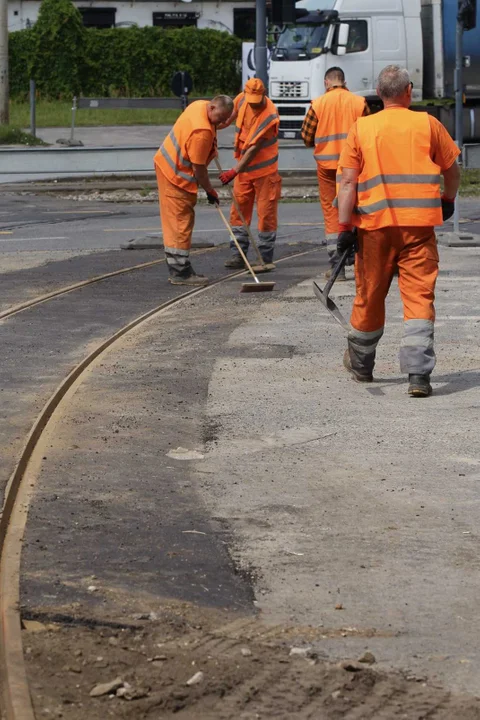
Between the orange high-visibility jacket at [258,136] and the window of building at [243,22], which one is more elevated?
the window of building at [243,22]

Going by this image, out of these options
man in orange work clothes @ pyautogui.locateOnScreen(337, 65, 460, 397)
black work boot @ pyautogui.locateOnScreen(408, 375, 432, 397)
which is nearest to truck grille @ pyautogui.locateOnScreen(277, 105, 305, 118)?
man in orange work clothes @ pyautogui.locateOnScreen(337, 65, 460, 397)

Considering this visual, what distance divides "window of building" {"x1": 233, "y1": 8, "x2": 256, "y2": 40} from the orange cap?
4198cm

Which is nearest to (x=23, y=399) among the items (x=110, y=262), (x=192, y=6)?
(x=110, y=262)

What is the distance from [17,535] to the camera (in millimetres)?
5219

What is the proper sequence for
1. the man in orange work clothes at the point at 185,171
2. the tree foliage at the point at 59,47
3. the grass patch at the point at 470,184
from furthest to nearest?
1. the tree foliage at the point at 59,47
2. the grass patch at the point at 470,184
3. the man in orange work clothes at the point at 185,171

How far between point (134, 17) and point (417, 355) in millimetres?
48763

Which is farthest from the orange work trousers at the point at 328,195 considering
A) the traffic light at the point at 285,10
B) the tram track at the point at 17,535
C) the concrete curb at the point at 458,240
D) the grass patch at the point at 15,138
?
the grass patch at the point at 15,138

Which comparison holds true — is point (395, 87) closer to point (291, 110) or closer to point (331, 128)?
point (331, 128)

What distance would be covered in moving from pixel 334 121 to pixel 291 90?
17.3 m

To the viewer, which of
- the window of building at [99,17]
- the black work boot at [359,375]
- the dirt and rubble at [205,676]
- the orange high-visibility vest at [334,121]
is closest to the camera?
the dirt and rubble at [205,676]

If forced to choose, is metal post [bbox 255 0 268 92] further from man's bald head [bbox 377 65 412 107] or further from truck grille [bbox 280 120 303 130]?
man's bald head [bbox 377 65 412 107]

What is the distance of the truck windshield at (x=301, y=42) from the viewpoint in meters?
28.2

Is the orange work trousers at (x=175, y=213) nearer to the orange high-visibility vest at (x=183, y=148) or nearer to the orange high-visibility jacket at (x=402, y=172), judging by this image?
the orange high-visibility vest at (x=183, y=148)

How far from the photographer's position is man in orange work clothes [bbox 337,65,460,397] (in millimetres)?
7684
